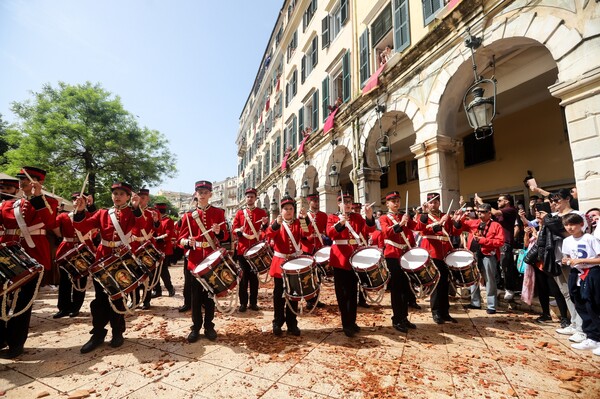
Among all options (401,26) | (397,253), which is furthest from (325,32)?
(397,253)

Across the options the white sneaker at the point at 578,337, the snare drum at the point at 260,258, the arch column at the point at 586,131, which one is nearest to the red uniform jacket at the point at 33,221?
the snare drum at the point at 260,258

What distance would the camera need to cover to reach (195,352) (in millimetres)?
3576

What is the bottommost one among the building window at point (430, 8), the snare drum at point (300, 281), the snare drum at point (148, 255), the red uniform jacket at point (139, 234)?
the snare drum at point (300, 281)

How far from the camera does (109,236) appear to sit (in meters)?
3.95

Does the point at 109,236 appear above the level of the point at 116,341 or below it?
above

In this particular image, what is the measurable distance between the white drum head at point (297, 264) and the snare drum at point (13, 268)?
2.98 meters

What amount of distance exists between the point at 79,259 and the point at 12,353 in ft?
5.12

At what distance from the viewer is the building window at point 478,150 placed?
10.8 m

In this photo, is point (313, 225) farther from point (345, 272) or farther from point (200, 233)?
point (200, 233)

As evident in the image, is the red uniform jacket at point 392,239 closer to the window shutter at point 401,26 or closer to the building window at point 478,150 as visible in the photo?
the window shutter at point 401,26

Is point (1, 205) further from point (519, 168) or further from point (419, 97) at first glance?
point (519, 168)

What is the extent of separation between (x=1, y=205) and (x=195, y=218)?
2.42 meters

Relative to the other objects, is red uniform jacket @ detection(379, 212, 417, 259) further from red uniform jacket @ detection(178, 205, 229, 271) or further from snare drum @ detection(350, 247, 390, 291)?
red uniform jacket @ detection(178, 205, 229, 271)

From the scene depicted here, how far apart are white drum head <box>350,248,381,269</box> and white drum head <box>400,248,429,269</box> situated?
0.59 meters
